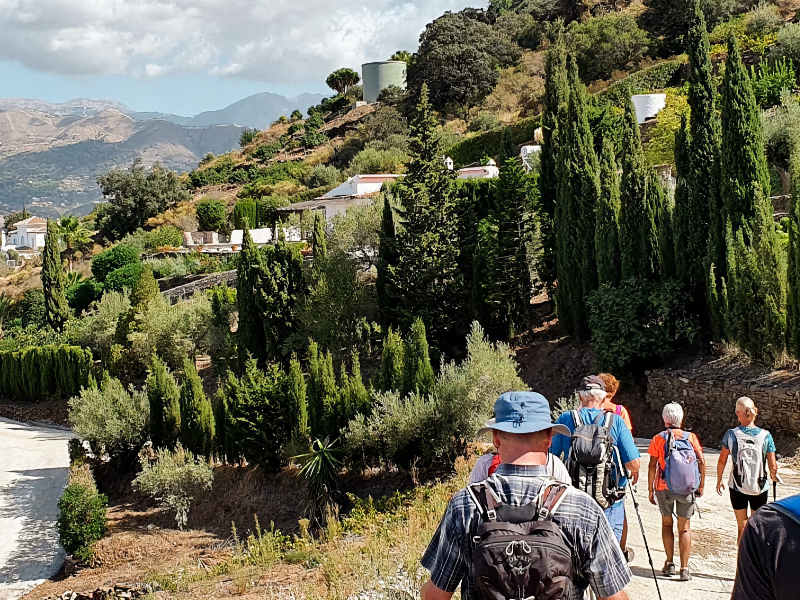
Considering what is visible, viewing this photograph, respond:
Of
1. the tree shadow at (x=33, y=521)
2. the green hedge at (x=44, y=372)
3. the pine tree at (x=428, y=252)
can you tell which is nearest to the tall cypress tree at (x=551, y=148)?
the pine tree at (x=428, y=252)

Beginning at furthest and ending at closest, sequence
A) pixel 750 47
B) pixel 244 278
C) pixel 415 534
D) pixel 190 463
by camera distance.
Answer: pixel 750 47
pixel 244 278
pixel 190 463
pixel 415 534

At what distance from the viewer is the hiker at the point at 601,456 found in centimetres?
516

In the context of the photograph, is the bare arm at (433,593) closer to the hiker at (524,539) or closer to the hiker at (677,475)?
the hiker at (524,539)

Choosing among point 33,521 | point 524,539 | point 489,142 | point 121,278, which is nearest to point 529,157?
point 489,142

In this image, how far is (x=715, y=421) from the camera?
12805 millimetres

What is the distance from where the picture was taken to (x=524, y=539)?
266 cm

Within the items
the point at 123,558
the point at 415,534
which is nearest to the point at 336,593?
the point at 415,534

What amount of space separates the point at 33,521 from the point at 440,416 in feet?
32.6

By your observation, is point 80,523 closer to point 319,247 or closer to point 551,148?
point 319,247

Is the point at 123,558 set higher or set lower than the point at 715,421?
lower

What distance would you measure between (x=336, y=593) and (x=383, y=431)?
654 centimetres

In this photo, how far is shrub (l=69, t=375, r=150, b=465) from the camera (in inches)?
668

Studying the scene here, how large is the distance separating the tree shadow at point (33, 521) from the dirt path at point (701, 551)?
10929 millimetres

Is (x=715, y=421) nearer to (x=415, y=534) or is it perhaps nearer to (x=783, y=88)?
(x=415, y=534)
